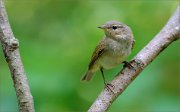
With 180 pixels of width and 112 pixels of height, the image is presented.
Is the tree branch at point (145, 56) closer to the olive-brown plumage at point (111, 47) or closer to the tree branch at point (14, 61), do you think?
the tree branch at point (14, 61)

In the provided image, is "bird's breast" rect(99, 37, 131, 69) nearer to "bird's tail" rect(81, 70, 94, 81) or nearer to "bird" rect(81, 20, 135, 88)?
"bird" rect(81, 20, 135, 88)

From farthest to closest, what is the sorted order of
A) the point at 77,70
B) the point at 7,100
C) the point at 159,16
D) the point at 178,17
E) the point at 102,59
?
the point at 159,16, the point at 102,59, the point at 77,70, the point at 7,100, the point at 178,17

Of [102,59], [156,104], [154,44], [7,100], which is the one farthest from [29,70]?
[154,44]

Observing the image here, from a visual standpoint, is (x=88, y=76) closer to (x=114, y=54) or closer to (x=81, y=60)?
(x=81, y=60)

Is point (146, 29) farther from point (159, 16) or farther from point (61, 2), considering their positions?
point (61, 2)

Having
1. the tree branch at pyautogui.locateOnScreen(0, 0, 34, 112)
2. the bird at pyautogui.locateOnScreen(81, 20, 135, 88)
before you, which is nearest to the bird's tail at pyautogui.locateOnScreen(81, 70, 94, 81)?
the bird at pyautogui.locateOnScreen(81, 20, 135, 88)

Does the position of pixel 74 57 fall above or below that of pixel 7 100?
above

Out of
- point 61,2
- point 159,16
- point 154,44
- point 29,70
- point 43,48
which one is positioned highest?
point 61,2
